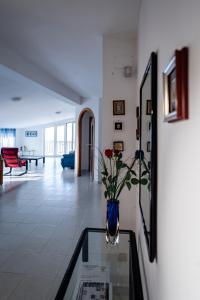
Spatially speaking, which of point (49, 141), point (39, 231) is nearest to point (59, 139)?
point (49, 141)

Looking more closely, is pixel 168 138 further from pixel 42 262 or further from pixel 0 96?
pixel 0 96

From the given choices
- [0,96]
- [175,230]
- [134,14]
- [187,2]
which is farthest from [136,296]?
[0,96]

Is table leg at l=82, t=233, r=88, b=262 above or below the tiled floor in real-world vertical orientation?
above

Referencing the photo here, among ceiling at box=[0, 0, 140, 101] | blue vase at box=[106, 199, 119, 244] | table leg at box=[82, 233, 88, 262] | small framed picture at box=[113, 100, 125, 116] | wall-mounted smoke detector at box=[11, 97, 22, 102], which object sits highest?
ceiling at box=[0, 0, 140, 101]

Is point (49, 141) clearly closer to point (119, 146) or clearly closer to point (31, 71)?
point (31, 71)

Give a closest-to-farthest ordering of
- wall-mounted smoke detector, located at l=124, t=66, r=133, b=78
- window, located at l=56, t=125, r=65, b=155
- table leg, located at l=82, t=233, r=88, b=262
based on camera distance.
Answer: table leg, located at l=82, t=233, r=88, b=262 < wall-mounted smoke detector, located at l=124, t=66, r=133, b=78 < window, located at l=56, t=125, r=65, b=155

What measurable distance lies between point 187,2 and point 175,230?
2.01 feet

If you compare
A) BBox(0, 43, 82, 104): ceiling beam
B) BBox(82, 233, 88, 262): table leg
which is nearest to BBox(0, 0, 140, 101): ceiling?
BBox(0, 43, 82, 104): ceiling beam

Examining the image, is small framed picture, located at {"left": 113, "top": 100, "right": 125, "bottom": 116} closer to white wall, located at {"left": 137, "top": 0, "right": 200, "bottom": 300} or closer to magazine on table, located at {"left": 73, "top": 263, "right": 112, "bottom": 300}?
magazine on table, located at {"left": 73, "top": 263, "right": 112, "bottom": 300}

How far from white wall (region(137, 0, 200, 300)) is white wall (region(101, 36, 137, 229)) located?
1.92 m

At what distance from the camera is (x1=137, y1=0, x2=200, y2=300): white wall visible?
527 millimetres

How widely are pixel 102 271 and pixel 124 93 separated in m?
1.94

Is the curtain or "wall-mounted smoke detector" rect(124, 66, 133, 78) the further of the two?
the curtain

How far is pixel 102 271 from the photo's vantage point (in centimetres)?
171
